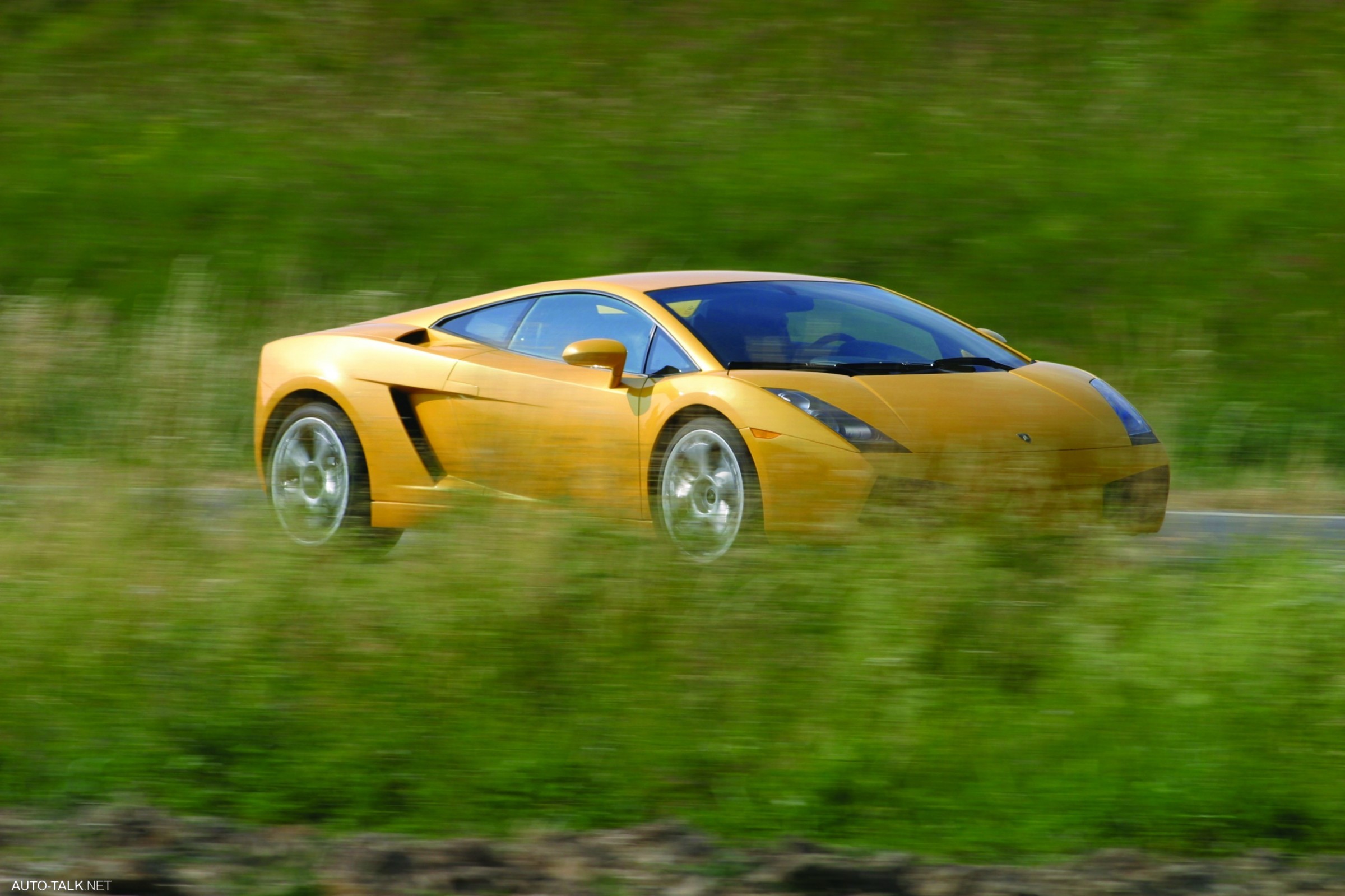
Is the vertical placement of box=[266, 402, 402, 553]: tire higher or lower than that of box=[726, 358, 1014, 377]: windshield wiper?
lower

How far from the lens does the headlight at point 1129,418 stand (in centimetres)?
597

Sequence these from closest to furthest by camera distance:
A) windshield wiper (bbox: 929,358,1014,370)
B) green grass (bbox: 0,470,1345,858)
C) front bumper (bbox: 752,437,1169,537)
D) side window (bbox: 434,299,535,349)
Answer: green grass (bbox: 0,470,1345,858), front bumper (bbox: 752,437,1169,537), windshield wiper (bbox: 929,358,1014,370), side window (bbox: 434,299,535,349)

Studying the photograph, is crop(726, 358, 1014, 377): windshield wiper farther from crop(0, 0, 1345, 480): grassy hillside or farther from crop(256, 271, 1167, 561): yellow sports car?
crop(0, 0, 1345, 480): grassy hillside

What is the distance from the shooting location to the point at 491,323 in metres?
6.78

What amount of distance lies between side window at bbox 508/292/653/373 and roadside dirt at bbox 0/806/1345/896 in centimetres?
297

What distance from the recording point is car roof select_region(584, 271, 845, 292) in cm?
657

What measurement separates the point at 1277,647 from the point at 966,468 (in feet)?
4.16

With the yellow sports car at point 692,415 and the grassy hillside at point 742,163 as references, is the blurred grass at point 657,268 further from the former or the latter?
the yellow sports car at point 692,415

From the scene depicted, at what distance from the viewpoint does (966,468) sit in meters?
5.21

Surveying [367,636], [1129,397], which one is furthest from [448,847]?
[1129,397]

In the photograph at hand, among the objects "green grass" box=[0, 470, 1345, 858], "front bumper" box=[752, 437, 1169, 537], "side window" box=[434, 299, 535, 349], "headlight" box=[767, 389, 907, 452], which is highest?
"side window" box=[434, 299, 535, 349]

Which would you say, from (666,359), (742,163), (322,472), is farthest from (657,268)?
(666,359)

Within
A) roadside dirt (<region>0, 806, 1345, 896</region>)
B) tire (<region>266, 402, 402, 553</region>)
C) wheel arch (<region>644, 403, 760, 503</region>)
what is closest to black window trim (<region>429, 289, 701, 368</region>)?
wheel arch (<region>644, 403, 760, 503</region>)

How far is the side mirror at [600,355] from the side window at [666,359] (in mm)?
145
